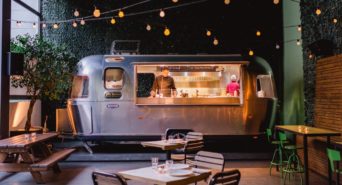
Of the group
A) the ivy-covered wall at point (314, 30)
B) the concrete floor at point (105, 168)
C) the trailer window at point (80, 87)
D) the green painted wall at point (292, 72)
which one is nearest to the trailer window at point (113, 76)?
the trailer window at point (80, 87)

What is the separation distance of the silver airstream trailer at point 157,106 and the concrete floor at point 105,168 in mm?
943

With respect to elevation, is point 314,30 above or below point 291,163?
above

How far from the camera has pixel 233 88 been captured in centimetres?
980

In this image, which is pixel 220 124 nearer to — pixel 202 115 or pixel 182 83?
pixel 202 115

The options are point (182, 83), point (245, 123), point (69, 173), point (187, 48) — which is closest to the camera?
point (69, 173)

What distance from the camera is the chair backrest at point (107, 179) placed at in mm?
3457

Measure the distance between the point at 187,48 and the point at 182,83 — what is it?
190 cm

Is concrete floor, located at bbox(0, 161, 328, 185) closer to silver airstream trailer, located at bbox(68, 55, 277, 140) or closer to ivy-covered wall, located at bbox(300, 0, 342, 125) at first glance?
silver airstream trailer, located at bbox(68, 55, 277, 140)

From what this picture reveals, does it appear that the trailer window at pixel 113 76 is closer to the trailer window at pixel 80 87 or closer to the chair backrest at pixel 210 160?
the trailer window at pixel 80 87

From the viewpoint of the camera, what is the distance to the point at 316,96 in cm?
806

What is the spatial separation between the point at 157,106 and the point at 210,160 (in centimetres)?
492

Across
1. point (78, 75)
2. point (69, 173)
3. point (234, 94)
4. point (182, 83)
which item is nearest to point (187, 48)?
point (182, 83)

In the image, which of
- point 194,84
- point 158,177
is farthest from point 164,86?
point 158,177

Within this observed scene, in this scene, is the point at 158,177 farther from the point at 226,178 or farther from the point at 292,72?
the point at 292,72
